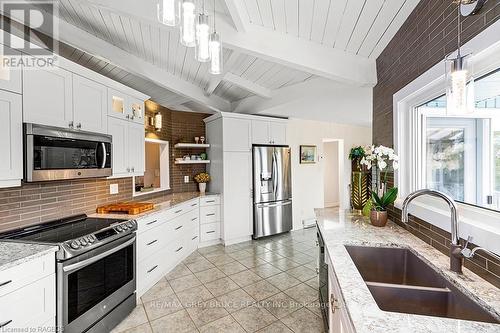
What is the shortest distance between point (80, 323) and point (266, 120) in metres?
3.72

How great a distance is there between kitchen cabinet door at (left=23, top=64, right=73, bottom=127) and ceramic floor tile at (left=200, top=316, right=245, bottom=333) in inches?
85.4

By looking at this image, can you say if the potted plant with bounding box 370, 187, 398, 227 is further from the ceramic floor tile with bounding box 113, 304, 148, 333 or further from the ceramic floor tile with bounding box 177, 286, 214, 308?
the ceramic floor tile with bounding box 113, 304, 148, 333

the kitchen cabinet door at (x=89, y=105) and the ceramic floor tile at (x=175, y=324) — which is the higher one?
the kitchen cabinet door at (x=89, y=105)

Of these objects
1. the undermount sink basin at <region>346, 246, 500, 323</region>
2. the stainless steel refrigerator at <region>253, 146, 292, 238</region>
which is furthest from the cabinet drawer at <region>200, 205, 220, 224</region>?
the undermount sink basin at <region>346, 246, 500, 323</region>

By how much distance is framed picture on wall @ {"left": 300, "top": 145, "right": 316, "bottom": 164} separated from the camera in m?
5.12

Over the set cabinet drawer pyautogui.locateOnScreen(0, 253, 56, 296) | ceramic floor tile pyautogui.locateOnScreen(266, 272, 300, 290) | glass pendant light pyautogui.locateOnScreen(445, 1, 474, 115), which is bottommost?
ceramic floor tile pyautogui.locateOnScreen(266, 272, 300, 290)

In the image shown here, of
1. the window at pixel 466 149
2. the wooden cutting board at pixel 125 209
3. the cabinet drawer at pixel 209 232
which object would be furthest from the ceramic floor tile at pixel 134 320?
the window at pixel 466 149

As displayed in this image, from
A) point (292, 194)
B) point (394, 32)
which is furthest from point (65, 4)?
point (292, 194)

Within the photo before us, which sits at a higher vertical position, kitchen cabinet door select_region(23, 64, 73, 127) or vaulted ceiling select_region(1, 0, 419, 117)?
vaulted ceiling select_region(1, 0, 419, 117)

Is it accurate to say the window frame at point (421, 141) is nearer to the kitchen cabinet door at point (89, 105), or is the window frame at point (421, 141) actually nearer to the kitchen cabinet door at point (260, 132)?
the kitchen cabinet door at point (260, 132)

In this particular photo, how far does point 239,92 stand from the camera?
13.7 ft

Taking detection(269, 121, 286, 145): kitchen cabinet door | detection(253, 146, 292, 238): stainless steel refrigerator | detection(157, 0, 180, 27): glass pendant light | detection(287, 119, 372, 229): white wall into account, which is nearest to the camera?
detection(157, 0, 180, 27): glass pendant light

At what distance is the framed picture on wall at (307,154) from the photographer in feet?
16.8

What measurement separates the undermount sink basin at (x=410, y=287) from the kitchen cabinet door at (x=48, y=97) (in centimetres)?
249
